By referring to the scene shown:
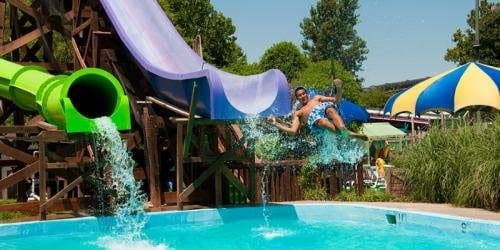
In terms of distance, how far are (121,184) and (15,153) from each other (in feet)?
6.24

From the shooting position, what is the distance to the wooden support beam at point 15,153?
34.3 feet

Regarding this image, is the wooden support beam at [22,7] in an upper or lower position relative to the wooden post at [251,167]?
upper

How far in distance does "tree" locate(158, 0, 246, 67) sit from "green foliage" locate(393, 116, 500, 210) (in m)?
23.6

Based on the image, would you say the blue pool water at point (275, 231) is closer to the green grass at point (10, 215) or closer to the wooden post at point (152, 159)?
the wooden post at point (152, 159)

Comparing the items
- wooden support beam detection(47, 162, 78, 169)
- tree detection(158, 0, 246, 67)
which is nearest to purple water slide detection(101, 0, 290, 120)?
wooden support beam detection(47, 162, 78, 169)

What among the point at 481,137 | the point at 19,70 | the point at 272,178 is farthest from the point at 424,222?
the point at 19,70

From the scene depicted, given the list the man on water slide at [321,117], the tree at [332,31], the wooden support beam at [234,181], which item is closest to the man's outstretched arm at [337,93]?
the man on water slide at [321,117]

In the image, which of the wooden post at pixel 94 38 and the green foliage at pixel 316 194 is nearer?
the wooden post at pixel 94 38

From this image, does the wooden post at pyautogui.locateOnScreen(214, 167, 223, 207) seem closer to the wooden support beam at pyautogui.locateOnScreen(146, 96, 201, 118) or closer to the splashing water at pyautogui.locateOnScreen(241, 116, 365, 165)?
the splashing water at pyautogui.locateOnScreen(241, 116, 365, 165)

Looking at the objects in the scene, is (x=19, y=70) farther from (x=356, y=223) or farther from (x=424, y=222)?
(x=424, y=222)

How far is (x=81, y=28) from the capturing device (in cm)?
1177

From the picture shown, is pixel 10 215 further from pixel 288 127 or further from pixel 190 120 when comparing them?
pixel 288 127

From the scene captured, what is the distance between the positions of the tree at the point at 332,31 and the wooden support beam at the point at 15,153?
5084cm

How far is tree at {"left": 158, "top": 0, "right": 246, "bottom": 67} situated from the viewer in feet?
114
